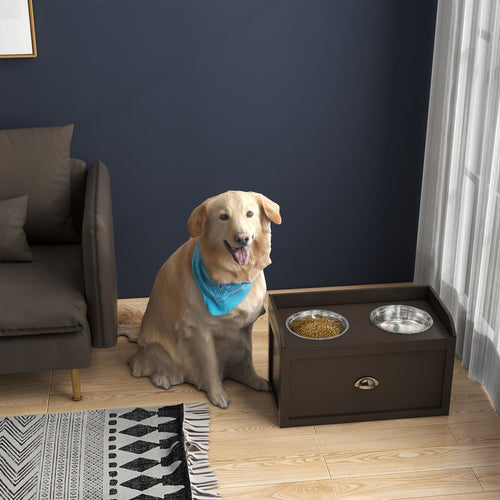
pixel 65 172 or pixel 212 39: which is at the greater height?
pixel 212 39

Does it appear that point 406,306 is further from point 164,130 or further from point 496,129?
point 164,130

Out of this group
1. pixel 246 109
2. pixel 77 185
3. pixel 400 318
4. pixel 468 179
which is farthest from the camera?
pixel 246 109

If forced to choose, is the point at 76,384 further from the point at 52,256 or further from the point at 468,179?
the point at 468,179

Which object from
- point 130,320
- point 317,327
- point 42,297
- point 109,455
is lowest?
point 109,455

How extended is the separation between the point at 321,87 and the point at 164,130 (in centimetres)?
71

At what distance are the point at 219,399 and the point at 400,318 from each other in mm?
731

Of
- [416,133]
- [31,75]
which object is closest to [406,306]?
[416,133]

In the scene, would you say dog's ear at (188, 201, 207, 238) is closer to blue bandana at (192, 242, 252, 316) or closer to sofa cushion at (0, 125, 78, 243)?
blue bandana at (192, 242, 252, 316)

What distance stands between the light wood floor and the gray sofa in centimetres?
21

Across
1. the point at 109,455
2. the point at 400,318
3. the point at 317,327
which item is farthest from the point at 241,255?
the point at 109,455

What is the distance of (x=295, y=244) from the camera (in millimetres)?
3357

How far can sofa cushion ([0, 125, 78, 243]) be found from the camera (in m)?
2.79

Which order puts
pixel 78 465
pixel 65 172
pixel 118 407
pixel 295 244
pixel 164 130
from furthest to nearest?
pixel 295 244 < pixel 164 130 < pixel 65 172 < pixel 118 407 < pixel 78 465

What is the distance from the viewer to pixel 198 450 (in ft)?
7.79
